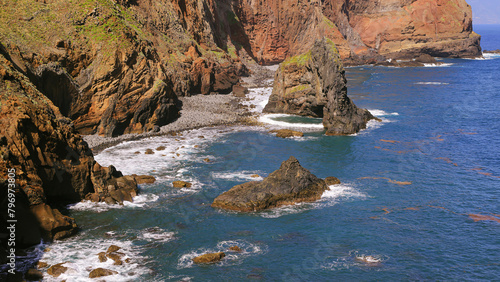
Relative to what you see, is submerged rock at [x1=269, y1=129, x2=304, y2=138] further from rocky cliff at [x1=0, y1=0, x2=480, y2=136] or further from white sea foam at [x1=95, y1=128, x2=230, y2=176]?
rocky cliff at [x1=0, y1=0, x2=480, y2=136]

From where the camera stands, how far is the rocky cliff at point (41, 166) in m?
24.0

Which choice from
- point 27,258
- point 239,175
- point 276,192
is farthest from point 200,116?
point 27,258

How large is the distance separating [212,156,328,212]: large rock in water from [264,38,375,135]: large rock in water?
21.2 meters

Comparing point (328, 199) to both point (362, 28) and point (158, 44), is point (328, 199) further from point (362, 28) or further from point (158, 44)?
point (362, 28)

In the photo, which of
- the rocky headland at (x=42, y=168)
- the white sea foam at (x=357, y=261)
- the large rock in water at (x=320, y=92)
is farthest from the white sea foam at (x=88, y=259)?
the large rock in water at (x=320, y=92)

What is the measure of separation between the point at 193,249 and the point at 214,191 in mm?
9387

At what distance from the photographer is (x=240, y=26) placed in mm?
121688

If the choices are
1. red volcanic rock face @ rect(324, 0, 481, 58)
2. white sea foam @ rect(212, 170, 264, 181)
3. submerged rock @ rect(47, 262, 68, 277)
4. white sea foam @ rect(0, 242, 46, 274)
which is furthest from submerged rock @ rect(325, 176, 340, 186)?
red volcanic rock face @ rect(324, 0, 481, 58)

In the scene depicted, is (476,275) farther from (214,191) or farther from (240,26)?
(240,26)

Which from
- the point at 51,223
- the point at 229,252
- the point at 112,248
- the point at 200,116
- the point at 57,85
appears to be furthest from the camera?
the point at 200,116

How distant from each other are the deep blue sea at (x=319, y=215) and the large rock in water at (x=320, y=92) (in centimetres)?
279

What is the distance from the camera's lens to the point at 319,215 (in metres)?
29.1

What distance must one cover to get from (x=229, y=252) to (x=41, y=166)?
13910mm

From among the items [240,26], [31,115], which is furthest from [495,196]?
[240,26]
